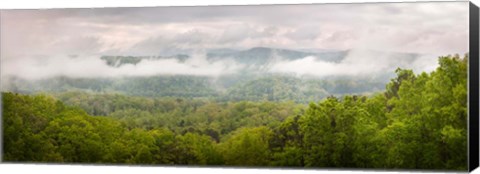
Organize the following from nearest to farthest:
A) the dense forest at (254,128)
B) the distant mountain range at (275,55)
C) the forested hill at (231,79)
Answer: the dense forest at (254,128) < the distant mountain range at (275,55) < the forested hill at (231,79)

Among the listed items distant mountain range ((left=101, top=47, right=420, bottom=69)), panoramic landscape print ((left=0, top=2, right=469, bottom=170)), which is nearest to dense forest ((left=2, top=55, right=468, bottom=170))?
panoramic landscape print ((left=0, top=2, right=469, bottom=170))

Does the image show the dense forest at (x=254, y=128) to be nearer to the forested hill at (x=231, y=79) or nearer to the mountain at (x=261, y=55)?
the forested hill at (x=231, y=79)

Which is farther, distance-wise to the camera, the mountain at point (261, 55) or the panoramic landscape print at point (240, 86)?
the mountain at point (261, 55)

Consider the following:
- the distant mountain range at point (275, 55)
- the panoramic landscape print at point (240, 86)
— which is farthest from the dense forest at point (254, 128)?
the distant mountain range at point (275, 55)

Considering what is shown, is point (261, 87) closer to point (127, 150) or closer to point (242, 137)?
point (242, 137)

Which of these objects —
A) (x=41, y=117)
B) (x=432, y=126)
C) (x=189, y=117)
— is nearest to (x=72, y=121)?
(x=41, y=117)
